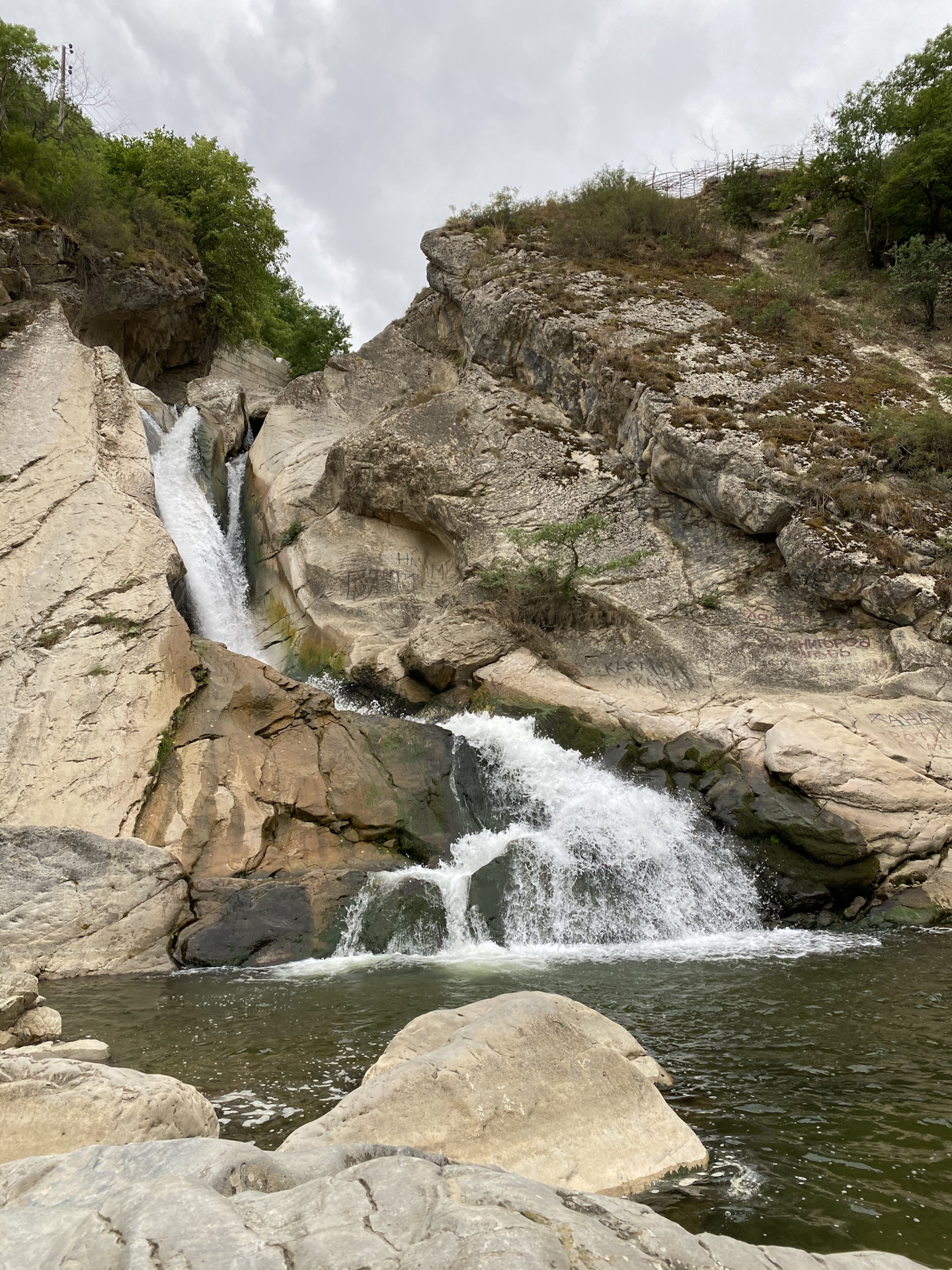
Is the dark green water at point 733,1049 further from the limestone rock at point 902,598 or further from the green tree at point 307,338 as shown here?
the green tree at point 307,338

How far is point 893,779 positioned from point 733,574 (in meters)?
6.06

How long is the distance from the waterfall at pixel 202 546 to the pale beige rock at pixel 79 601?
222 cm

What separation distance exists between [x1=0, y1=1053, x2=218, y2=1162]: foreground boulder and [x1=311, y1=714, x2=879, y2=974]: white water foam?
510 centimetres

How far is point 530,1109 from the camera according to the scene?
472cm

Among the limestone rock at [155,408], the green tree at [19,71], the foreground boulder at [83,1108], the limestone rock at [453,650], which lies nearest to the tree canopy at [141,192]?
the green tree at [19,71]

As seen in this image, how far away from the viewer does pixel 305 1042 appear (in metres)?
6.83

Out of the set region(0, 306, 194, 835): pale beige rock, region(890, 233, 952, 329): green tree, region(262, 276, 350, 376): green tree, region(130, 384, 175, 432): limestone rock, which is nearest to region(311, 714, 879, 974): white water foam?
region(0, 306, 194, 835): pale beige rock

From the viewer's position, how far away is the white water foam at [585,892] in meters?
10.4

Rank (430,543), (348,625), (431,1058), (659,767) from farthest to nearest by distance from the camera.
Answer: (430,543) → (348,625) → (659,767) → (431,1058)

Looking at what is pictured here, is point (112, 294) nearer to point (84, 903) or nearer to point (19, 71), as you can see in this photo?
point (19, 71)

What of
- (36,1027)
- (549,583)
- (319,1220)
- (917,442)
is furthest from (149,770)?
(917,442)

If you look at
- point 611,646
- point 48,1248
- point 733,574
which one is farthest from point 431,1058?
point 733,574

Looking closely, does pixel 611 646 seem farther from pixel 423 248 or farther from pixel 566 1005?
pixel 423 248

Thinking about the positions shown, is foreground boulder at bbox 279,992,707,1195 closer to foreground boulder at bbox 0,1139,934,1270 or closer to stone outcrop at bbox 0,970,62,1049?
foreground boulder at bbox 0,1139,934,1270
